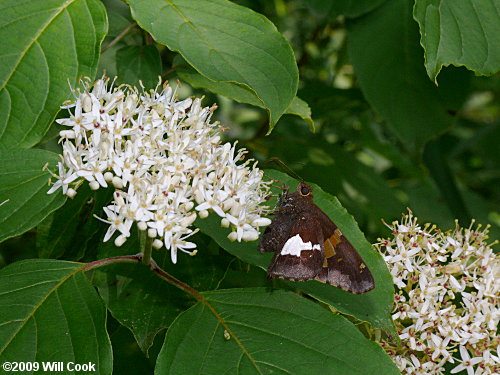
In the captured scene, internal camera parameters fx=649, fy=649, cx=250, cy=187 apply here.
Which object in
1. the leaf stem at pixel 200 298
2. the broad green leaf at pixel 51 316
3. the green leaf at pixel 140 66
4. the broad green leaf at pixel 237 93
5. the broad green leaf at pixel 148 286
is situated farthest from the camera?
the green leaf at pixel 140 66

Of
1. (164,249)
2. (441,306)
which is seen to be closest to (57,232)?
(164,249)

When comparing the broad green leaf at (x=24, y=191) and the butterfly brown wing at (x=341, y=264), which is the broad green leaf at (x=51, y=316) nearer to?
the broad green leaf at (x=24, y=191)

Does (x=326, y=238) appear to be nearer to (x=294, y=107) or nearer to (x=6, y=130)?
(x=294, y=107)

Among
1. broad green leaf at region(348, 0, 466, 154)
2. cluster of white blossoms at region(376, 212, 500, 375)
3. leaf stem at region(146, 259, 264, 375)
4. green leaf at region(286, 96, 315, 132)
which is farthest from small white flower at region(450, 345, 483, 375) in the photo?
broad green leaf at region(348, 0, 466, 154)

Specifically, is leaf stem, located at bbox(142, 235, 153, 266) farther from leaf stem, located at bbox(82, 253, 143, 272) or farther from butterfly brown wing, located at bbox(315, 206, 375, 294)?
butterfly brown wing, located at bbox(315, 206, 375, 294)

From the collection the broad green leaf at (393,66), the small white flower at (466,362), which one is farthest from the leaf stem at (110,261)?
the broad green leaf at (393,66)
